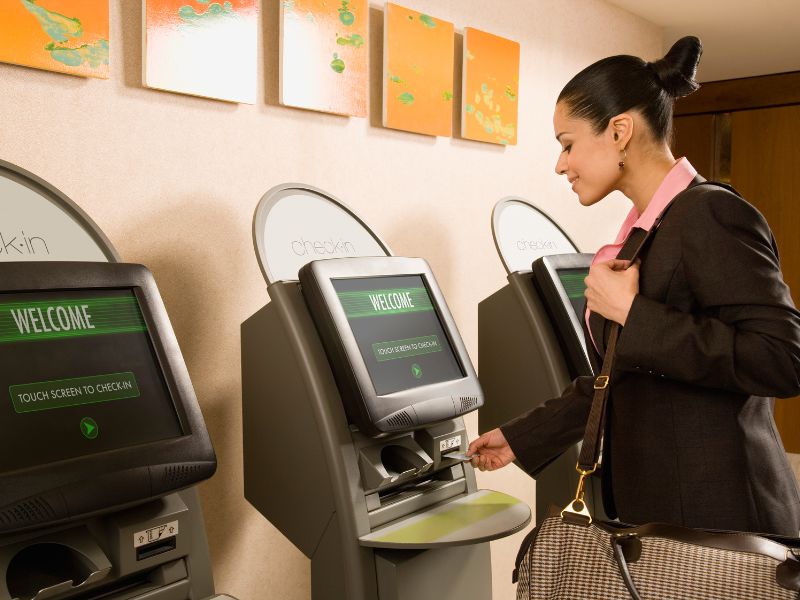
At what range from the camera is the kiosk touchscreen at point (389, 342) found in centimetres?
157

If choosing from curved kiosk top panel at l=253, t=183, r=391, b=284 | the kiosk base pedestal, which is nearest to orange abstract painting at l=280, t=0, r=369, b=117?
curved kiosk top panel at l=253, t=183, r=391, b=284

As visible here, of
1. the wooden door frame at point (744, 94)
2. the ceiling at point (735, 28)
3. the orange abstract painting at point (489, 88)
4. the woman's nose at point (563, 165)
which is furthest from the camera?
the wooden door frame at point (744, 94)

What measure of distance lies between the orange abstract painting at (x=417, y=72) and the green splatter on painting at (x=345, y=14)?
0.55 feet

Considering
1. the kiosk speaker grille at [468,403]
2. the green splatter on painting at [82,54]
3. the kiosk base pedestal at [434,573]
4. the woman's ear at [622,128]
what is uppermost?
the green splatter on painting at [82,54]

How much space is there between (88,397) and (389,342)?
65 cm

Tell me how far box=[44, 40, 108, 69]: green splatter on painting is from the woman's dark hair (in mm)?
988

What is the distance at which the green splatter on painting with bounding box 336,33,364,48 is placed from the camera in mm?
2396

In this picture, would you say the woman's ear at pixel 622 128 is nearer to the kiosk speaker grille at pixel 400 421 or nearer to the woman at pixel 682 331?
the woman at pixel 682 331

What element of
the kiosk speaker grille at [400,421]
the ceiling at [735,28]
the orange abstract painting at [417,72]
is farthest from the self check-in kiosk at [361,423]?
the ceiling at [735,28]

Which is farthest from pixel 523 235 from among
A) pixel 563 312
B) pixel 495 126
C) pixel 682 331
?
pixel 682 331

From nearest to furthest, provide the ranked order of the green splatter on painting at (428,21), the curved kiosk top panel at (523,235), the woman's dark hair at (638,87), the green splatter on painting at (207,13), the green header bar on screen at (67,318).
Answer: the green header bar on screen at (67,318) → the woman's dark hair at (638,87) → the green splatter on painting at (207,13) → the curved kiosk top panel at (523,235) → the green splatter on painting at (428,21)

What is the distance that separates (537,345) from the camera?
2312 millimetres

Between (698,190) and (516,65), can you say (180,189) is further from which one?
(516,65)

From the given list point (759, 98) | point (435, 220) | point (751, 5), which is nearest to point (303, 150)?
point (435, 220)
